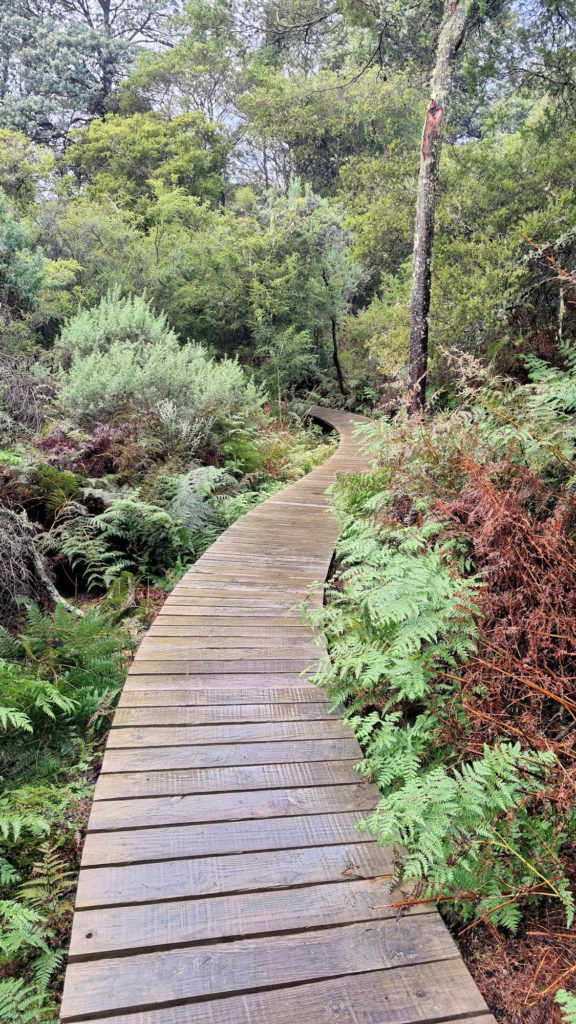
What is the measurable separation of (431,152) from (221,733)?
799 centimetres

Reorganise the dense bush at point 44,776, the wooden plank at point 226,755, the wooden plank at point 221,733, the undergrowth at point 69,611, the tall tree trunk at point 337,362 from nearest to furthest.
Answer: the dense bush at point 44,776
the undergrowth at point 69,611
the wooden plank at point 226,755
the wooden plank at point 221,733
the tall tree trunk at point 337,362

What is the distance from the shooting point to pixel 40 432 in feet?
25.1

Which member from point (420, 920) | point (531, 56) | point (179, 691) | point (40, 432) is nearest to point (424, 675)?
point (420, 920)

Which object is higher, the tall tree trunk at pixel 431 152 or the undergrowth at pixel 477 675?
the tall tree trunk at pixel 431 152

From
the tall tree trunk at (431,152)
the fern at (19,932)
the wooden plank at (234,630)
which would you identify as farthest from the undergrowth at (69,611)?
the tall tree trunk at (431,152)

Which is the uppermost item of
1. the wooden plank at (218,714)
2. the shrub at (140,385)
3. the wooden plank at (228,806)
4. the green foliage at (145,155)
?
the green foliage at (145,155)

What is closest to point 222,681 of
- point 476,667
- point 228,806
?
point 228,806

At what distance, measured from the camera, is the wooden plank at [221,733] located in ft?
8.57

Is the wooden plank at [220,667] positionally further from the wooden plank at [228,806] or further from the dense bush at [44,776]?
the wooden plank at [228,806]

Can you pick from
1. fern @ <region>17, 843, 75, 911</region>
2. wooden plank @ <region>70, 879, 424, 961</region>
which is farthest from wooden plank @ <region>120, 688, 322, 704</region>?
wooden plank @ <region>70, 879, 424, 961</region>

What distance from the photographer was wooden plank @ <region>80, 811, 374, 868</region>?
2002 mm

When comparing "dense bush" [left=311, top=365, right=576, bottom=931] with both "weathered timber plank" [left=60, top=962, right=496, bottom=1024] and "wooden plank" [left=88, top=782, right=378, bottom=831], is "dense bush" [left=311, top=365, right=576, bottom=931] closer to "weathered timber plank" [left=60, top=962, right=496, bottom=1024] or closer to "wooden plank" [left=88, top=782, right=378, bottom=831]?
"wooden plank" [left=88, top=782, right=378, bottom=831]

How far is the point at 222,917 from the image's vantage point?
1769mm

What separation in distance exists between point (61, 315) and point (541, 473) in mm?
10660
